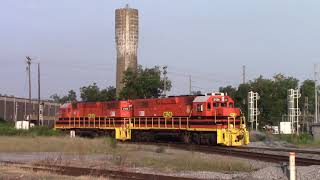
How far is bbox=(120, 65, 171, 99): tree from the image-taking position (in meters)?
88.3

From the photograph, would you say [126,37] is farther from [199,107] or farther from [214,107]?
[214,107]

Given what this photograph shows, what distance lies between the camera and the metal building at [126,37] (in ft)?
305

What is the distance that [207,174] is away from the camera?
61.9 ft

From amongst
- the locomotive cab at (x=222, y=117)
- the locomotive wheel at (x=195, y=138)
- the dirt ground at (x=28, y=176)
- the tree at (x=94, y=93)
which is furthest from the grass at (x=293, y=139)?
the tree at (x=94, y=93)

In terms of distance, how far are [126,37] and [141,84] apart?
923 cm

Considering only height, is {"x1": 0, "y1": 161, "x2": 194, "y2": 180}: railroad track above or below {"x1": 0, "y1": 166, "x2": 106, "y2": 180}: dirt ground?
below

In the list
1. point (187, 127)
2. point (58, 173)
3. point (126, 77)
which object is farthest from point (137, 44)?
point (58, 173)

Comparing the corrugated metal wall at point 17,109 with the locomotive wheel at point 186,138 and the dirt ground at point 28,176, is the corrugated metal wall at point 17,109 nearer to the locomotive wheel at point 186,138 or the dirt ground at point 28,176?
the locomotive wheel at point 186,138

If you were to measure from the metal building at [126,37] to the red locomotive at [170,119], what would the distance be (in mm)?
40714

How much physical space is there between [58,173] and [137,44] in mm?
76676

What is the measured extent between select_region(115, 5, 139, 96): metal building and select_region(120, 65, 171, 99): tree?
2.94m

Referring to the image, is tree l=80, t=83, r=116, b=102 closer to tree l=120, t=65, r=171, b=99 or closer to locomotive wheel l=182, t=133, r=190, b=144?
tree l=120, t=65, r=171, b=99

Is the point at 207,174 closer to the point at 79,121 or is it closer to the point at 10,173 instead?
the point at 10,173

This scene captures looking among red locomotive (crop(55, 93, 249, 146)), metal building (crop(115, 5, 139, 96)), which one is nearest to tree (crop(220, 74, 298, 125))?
metal building (crop(115, 5, 139, 96))
